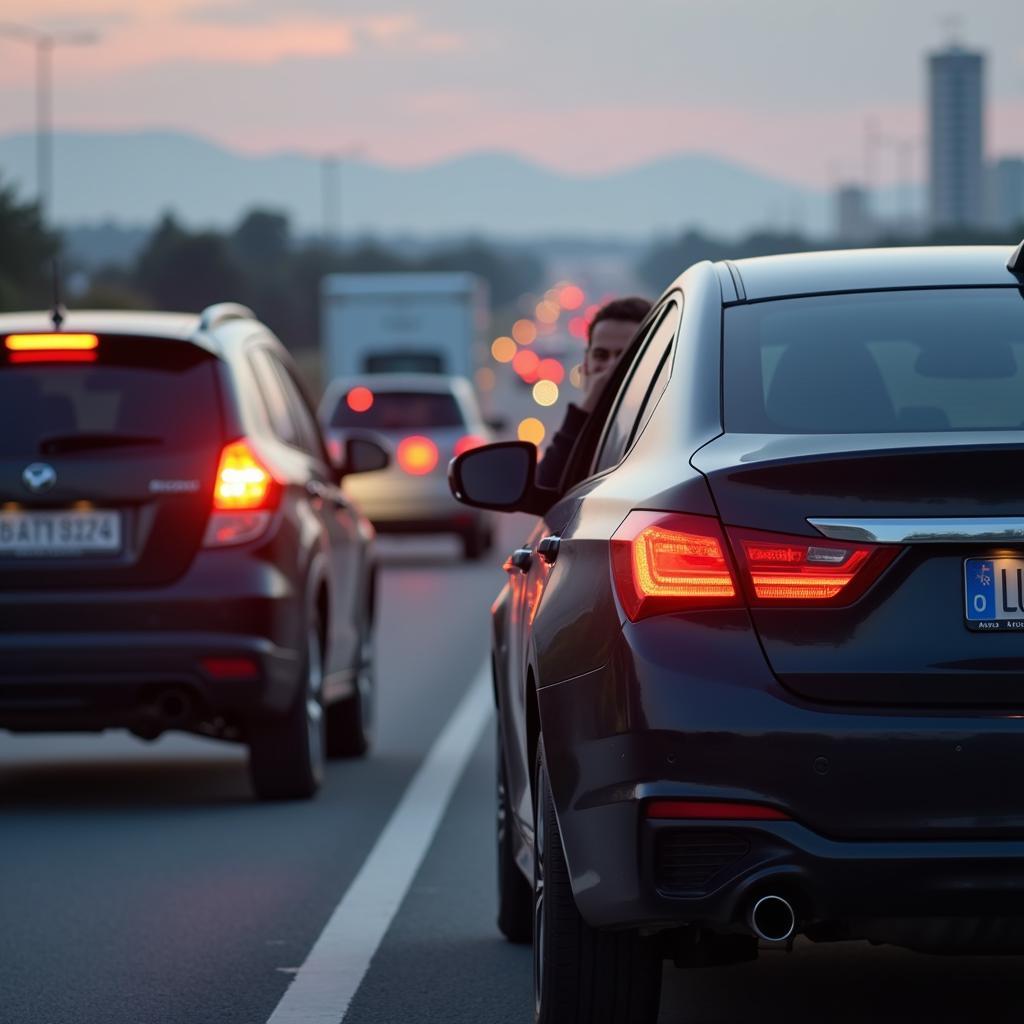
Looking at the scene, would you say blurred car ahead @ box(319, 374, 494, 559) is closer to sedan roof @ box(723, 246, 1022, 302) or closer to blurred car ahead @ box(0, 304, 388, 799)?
blurred car ahead @ box(0, 304, 388, 799)

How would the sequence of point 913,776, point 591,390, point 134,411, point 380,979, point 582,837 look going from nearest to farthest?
point 913,776
point 582,837
point 380,979
point 591,390
point 134,411


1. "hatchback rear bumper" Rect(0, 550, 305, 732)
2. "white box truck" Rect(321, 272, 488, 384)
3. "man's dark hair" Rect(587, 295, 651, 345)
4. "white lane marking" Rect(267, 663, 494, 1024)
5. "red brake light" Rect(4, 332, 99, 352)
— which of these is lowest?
"white lane marking" Rect(267, 663, 494, 1024)

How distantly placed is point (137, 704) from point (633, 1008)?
190 inches

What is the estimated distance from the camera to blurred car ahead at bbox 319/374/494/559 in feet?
90.0

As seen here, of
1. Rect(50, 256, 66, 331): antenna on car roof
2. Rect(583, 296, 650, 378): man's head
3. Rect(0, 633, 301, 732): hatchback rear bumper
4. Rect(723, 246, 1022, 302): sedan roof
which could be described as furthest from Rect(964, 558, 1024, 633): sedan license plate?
Rect(50, 256, 66, 331): antenna on car roof

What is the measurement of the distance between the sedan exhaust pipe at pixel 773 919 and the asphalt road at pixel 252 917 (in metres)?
1.45

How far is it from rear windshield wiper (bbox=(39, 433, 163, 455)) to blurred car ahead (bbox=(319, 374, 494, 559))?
1708 cm

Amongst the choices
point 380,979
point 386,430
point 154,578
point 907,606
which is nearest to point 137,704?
point 154,578

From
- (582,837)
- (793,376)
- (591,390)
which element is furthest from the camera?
(591,390)

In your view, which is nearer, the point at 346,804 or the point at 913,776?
the point at 913,776

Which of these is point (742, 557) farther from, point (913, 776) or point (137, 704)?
point (137, 704)

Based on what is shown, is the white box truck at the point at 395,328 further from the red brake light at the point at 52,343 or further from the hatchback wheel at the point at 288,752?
the red brake light at the point at 52,343

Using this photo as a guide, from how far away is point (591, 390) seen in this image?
9422 millimetres

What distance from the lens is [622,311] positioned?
9727mm
